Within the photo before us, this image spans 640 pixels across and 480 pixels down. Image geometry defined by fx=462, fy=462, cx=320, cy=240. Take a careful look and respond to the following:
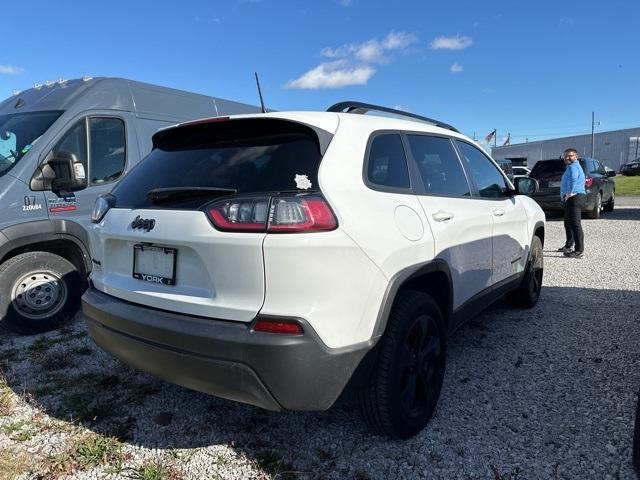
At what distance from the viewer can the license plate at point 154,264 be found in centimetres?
225

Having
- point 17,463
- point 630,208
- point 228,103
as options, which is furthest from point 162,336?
point 630,208

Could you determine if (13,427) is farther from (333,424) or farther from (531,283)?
(531,283)

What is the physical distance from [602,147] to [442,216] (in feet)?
186

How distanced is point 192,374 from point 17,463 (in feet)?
3.85

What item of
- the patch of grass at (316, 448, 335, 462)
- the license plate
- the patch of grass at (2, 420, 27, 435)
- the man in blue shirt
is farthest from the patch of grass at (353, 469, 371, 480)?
the man in blue shirt

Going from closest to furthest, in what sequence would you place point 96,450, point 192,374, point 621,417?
point 192,374, point 96,450, point 621,417

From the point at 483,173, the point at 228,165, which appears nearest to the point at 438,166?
the point at 483,173

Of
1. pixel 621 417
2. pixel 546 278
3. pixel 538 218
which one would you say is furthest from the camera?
pixel 546 278

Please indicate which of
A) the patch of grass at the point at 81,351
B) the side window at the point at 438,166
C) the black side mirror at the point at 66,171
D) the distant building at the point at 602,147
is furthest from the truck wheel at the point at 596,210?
the distant building at the point at 602,147

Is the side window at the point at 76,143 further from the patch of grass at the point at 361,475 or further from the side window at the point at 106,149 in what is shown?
the patch of grass at the point at 361,475

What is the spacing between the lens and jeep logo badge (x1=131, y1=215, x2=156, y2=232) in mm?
2309

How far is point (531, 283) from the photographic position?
16.1ft

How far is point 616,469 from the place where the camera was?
2367 mm

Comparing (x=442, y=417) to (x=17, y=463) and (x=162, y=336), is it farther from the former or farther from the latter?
(x=17, y=463)
